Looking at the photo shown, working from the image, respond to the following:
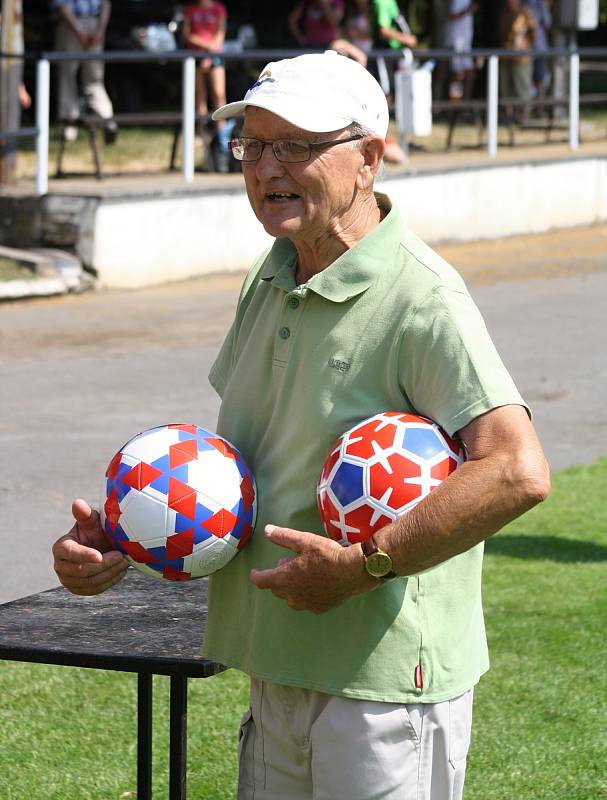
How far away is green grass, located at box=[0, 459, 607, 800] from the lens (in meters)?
4.75

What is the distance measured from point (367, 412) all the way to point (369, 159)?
0.50 metres

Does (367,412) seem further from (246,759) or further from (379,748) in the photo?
(246,759)

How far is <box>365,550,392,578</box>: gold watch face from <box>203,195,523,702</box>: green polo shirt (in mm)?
159

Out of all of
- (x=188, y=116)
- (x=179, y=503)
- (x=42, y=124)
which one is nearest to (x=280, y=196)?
(x=179, y=503)

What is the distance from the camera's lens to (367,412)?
9.21 ft

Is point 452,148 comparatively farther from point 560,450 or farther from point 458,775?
point 458,775

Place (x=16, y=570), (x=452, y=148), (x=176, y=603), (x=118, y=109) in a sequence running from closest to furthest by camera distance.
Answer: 1. (x=176, y=603)
2. (x=16, y=570)
3. (x=452, y=148)
4. (x=118, y=109)

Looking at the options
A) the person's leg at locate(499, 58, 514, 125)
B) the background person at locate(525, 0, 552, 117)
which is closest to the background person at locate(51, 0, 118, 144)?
the person's leg at locate(499, 58, 514, 125)

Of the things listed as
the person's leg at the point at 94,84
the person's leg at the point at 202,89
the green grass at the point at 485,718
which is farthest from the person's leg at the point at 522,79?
the green grass at the point at 485,718

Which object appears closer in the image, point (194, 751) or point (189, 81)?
point (194, 751)

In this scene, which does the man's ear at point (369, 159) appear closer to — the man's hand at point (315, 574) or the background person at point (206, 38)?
the man's hand at point (315, 574)

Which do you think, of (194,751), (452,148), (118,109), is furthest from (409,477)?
(118,109)

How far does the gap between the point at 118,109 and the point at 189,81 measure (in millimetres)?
8242

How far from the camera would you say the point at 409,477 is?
275 cm
